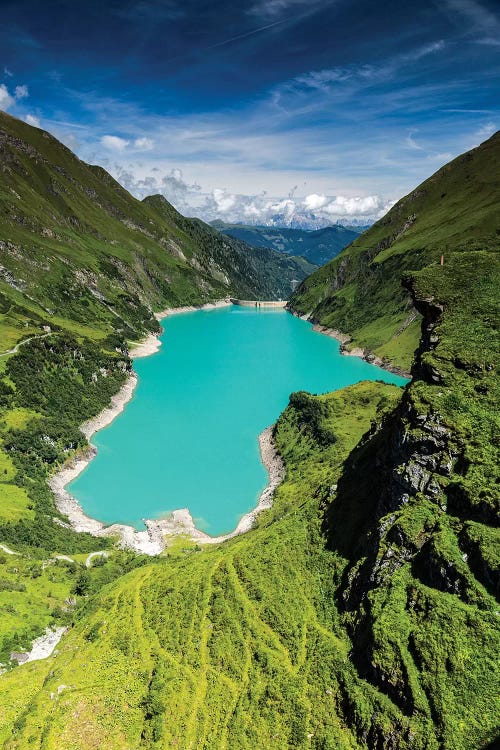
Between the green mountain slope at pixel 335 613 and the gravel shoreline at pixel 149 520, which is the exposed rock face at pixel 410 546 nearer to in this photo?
the green mountain slope at pixel 335 613

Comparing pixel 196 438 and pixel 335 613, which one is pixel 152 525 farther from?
pixel 335 613

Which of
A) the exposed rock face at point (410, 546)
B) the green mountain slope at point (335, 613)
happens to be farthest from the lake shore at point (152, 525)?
the exposed rock face at point (410, 546)

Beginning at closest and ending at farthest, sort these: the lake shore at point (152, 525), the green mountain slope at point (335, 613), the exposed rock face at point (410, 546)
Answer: the green mountain slope at point (335, 613)
the exposed rock face at point (410, 546)
the lake shore at point (152, 525)

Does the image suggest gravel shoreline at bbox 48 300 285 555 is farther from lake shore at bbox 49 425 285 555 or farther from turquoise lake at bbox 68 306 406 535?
turquoise lake at bbox 68 306 406 535

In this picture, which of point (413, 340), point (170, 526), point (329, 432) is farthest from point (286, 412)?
point (413, 340)

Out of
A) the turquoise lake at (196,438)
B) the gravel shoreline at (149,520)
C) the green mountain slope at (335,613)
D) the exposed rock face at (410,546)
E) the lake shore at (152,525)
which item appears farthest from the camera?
the turquoise lake at (196,438)

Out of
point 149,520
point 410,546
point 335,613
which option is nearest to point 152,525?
point 149,520

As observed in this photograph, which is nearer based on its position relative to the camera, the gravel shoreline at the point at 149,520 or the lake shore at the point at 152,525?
the lake shore at the point at 152,525
